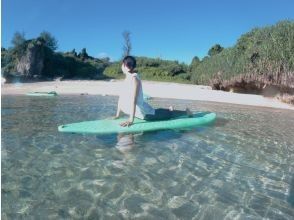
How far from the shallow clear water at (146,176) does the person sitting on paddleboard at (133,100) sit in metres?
0.56

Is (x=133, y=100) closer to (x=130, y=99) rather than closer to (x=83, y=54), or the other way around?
(x=130, y=99)

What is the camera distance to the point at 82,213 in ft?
12.5

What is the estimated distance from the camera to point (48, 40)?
40.8 metres

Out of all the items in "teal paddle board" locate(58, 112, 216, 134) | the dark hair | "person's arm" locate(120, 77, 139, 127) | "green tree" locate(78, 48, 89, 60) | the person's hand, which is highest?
"green tree" locate(78, 48, 89, 60)

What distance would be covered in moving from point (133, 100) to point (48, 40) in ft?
117

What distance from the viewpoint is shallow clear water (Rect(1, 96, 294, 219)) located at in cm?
398

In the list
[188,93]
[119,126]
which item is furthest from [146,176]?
[188,93]

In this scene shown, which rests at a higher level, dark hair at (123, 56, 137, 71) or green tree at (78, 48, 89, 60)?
green tree at (78, 48, 89, 60)

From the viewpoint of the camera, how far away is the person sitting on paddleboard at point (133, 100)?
24.1ft

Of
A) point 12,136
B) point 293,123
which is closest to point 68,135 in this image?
point 12,136

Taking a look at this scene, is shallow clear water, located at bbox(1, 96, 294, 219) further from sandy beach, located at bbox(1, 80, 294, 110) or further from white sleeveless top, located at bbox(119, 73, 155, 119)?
sandy beach, located at bbox(1, 80, 294, 110)

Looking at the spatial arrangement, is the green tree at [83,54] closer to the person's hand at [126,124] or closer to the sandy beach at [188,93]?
the sandy beach at [188,93]

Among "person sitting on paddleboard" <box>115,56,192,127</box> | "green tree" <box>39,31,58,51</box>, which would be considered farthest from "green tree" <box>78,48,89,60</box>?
"person sitting on paddleboard" <box>115,56,192,127</box>

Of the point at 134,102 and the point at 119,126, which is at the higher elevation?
the point at 134,102
